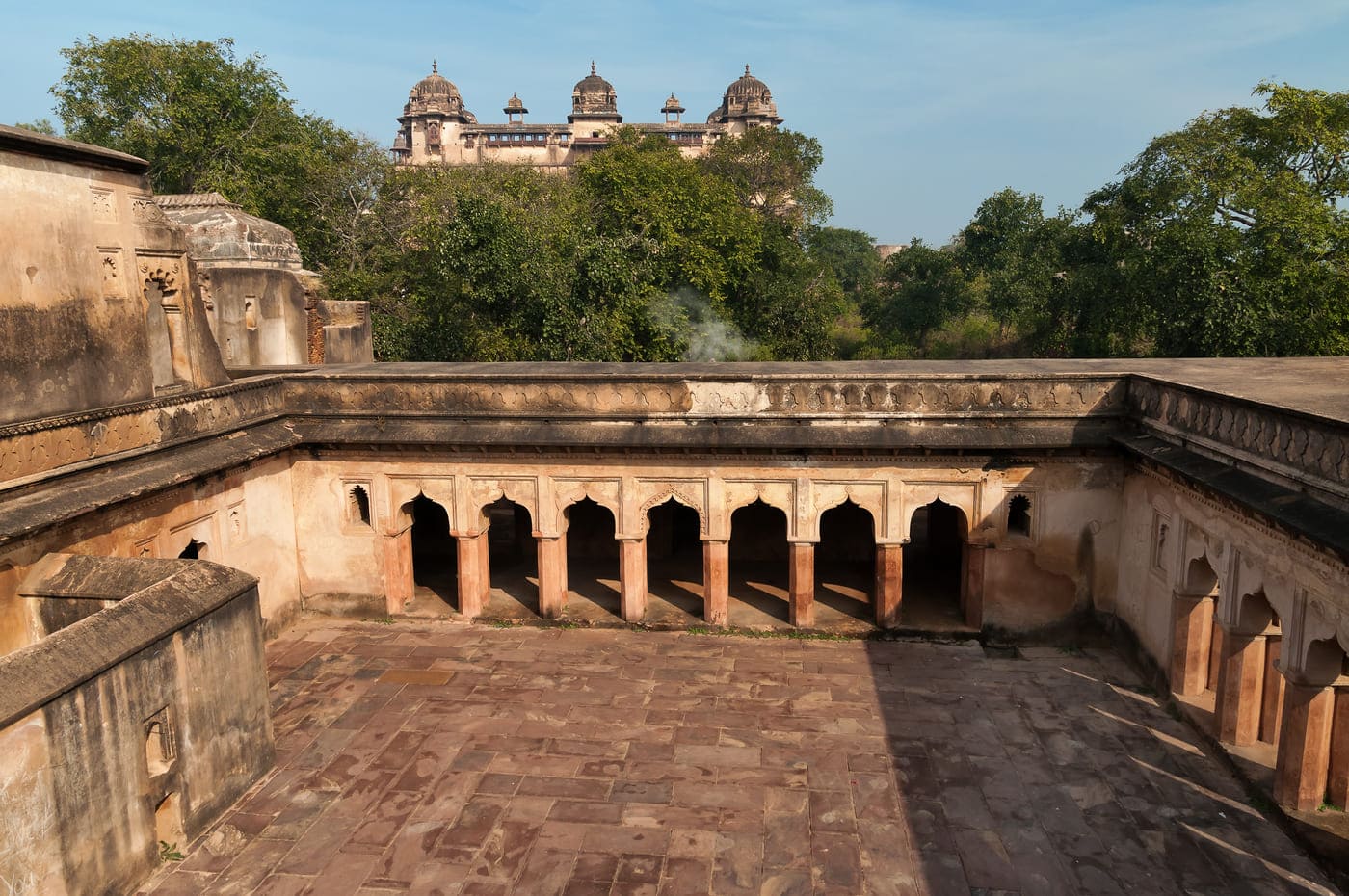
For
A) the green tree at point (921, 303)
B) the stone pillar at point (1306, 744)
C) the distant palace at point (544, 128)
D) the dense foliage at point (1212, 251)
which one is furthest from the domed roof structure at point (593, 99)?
the stone pillar at point (1306, 744)

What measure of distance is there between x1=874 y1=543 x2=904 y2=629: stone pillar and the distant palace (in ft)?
217

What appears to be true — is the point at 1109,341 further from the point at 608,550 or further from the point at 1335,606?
the point at 1335,606

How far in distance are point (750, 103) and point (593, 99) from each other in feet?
43.2

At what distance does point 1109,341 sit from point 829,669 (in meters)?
19.2

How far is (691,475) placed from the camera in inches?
490

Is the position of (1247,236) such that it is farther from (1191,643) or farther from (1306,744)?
(1306,744)

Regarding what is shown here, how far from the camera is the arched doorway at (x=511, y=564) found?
44.8ft

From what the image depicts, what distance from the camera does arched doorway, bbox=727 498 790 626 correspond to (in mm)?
13578

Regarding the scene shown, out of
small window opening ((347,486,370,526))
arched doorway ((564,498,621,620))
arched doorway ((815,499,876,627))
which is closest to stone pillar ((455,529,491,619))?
arched doorway ((564,498,621,620))

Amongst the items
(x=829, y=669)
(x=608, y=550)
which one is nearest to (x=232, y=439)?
(x=608, y=550)

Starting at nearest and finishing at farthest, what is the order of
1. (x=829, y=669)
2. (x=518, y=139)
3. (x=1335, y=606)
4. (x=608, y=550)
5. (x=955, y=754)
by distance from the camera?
(x=1335, y=606) < (x=955, y=754) < (x=829, y=669) < (x=608, y=550) < (x=518, y=139)

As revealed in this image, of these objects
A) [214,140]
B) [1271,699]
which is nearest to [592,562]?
[1271,699]

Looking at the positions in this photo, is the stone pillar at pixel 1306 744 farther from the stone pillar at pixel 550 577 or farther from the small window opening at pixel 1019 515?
the stone pillar at pixel 550 577

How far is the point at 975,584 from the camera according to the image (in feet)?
40.1
